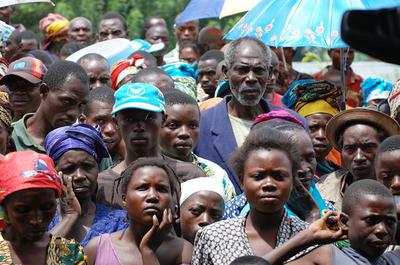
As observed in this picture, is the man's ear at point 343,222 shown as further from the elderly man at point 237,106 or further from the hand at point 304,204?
→ the elderly man at point 237,106

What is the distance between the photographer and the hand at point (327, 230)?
439 cm

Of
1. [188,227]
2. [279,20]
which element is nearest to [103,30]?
[279,20]

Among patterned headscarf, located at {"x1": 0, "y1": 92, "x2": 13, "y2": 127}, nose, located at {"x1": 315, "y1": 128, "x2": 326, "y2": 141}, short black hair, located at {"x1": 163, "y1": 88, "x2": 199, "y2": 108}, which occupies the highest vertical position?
patterned headscarf, located at {"x1": 0, "y1": 92, "x2": 13, "y2": 127}

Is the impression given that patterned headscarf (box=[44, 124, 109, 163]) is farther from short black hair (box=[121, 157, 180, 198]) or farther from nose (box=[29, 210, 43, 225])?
nose (box=[29, 210, 43, 225])

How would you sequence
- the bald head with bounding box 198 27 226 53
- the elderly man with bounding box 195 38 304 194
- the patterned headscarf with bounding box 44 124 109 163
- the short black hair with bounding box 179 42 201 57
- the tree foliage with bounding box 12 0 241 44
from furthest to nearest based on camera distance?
the tree foliage with bounding box 12 0 241 44, the bald head with bounding box 198 27 226 53, the short black hair with bounding box 179 42 201 57, the elderly man with bounding box 195 38 304 194, the patterned headscarf with bounding box 44 124 109 163

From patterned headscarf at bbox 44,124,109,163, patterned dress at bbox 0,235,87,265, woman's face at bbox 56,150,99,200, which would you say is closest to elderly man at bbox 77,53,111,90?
patterned headscarf at bbox 44,124,109,163

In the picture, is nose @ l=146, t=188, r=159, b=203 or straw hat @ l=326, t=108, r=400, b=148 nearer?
nose @ l=146, t=188, r=159, b=203

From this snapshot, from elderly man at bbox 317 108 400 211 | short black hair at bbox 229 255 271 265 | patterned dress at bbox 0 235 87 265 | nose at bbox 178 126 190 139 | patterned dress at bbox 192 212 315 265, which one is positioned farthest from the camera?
elderly man at bbox 317 108 400 211

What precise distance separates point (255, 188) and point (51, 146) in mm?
1447

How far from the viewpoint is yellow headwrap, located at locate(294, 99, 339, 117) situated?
772 centimetres

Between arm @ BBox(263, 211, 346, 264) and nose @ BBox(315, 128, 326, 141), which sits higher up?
arm @ BBox(263, 211, 346, 264)

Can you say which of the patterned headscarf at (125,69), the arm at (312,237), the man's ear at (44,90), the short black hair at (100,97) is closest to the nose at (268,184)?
the arm at (312,237)

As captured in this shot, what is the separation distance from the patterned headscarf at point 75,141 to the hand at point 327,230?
165 centimetres

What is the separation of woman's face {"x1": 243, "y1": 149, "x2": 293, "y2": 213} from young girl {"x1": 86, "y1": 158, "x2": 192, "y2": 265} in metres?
0.44
